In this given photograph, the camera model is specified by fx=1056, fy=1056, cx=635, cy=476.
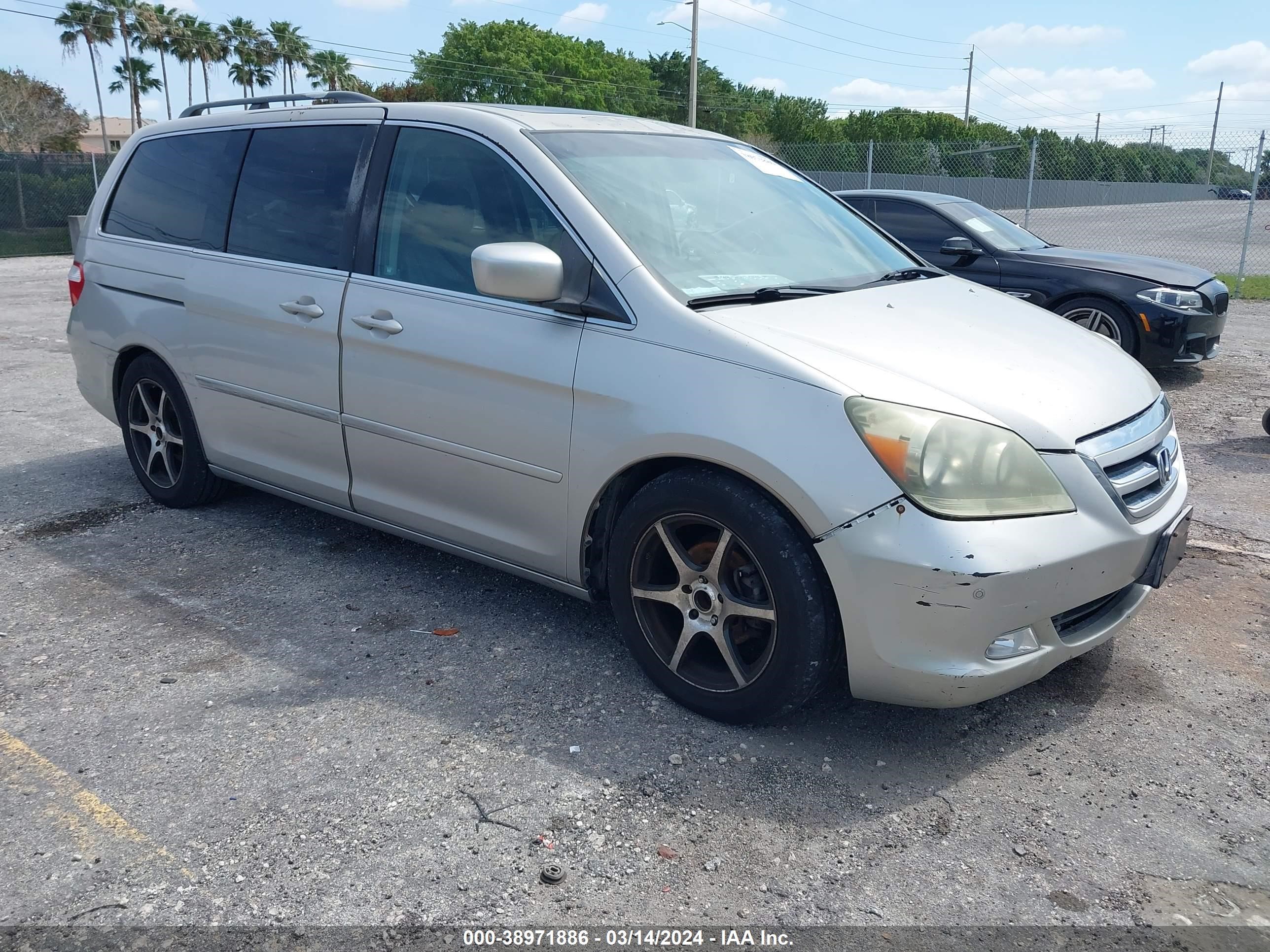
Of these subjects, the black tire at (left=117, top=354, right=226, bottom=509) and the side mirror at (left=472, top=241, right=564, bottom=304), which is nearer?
the side mirror at (left=472, top=241, right=564, bottom=304)

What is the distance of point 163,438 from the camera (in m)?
5.16

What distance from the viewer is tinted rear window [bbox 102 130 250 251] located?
469cm

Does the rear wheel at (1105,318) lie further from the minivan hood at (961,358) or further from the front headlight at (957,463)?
the front headlight at (957,463)

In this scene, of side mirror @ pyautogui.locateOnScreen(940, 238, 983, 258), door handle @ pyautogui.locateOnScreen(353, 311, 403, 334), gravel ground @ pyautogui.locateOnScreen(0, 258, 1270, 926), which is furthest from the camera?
side mirror @ pyautogui.locateOnScreen(940, 238, 983, 258)

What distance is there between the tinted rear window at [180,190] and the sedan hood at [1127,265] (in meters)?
6.46

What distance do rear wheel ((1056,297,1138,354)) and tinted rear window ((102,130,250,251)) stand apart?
6.44m

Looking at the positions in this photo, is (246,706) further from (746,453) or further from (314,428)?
(746,453)

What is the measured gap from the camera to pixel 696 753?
3086 millimetres

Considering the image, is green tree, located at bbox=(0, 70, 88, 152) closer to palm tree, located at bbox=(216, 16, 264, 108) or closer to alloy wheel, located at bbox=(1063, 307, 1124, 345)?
palm tree, located at bbox=(216, 16, 264, 108)

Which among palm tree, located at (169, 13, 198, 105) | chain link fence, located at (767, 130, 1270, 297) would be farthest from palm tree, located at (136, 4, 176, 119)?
chain link fence, located at (767, 130, 1270, 297)

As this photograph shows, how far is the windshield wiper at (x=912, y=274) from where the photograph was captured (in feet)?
13.1

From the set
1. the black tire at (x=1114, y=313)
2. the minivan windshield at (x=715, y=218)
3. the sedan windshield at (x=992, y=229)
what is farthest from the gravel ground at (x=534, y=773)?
the sedan windshield at (x=992, y=229)

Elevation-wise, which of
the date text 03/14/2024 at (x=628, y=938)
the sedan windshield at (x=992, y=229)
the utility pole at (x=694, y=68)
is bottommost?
the date text 03/14/2024 at (x=628, y=938)

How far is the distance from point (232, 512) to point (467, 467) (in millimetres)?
2133
